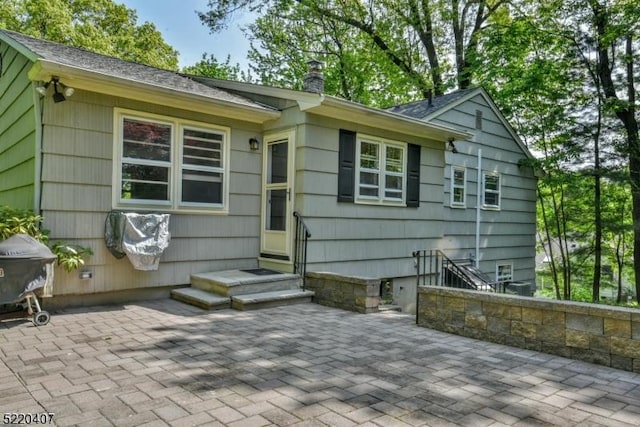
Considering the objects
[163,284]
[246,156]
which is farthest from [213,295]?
[246,156]

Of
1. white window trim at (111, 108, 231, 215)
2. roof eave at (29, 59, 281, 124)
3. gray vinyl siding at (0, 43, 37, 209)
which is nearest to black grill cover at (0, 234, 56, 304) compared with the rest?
gray vinyl siding at (0, 43, 37, 209)

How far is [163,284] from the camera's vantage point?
598 centimetres

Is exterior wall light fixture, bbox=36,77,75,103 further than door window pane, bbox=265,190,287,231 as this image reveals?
No

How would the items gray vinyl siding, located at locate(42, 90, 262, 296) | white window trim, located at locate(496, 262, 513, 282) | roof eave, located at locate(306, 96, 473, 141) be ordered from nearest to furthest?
gray vinyl siding, located at locate(42, 90, 262, 296) → roof eave, located at locate(306, 96, 473, 141) → white window trim, located at locate(496, 262, 513, 282)

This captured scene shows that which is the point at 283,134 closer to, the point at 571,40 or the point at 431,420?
the point at 431,420

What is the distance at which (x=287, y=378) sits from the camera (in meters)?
3.09

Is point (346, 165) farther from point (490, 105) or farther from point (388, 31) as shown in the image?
point (388, 31)

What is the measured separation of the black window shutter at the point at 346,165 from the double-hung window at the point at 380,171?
13cm

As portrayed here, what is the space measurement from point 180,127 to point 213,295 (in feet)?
7.93

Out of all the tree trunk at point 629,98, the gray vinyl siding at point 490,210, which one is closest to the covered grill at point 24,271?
the gray vinyl siding at point 490,210

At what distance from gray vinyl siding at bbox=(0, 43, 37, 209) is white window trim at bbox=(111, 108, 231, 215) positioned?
2.97 ft

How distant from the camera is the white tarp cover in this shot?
533 cm

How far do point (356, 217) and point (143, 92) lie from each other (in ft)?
12.1

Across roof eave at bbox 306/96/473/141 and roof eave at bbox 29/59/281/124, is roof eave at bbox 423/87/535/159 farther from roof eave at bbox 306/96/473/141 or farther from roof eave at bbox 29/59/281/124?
roof eave at bbox 29/59/281/124
